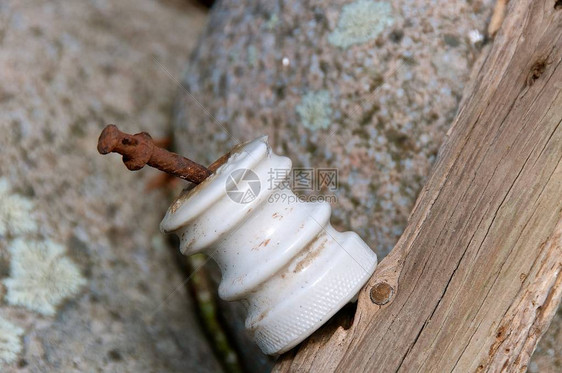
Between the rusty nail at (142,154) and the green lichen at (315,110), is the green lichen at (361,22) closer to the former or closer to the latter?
the green lichen at (315,110)

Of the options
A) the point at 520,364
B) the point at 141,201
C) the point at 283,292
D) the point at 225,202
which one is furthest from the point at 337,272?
the point at 141,201

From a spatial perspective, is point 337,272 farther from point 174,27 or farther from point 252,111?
point 174,27

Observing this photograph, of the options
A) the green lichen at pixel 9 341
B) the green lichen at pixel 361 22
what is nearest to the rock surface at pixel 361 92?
the green lichen at pixel 361 22

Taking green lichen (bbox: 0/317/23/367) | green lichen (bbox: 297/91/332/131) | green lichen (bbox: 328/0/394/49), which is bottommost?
green lichen (bbox: 0/317/23/367)

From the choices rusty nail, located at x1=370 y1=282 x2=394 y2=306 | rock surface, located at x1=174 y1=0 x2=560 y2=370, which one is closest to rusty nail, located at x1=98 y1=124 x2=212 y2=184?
rusty nail, located at x1=370 y1=282 x2=394 y2=306

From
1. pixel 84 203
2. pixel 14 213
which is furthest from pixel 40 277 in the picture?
pixel 84 203

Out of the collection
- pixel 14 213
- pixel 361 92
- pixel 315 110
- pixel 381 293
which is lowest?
pixel 14 213

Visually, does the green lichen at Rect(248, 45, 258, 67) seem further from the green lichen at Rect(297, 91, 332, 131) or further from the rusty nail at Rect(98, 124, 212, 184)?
the rusty nail at Rect(98, 124, 212, 184)

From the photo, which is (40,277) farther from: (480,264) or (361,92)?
(480,264)
